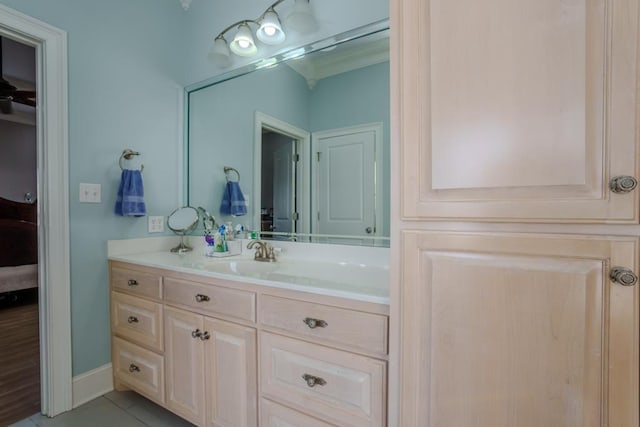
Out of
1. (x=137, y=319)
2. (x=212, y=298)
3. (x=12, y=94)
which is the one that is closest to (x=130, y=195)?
(x=137, y=319)

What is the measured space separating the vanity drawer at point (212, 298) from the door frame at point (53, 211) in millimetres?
655

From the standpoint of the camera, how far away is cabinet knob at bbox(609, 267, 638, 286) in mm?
620

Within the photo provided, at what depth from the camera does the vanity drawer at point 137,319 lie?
1606 mm

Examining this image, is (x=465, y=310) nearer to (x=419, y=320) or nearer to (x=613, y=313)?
(x=419, y=320)

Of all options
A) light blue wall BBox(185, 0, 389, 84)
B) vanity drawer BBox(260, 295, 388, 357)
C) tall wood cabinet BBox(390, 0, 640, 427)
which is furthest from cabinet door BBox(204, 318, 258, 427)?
light blue wall BBox(185, 0, 389, 84)

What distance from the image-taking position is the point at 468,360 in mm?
777

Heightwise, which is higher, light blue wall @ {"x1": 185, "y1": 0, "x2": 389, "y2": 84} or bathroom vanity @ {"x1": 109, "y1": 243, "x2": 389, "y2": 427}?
light blue wall @ {"x1": 185, "y1": 0, "x2": 389, "y2": 84}

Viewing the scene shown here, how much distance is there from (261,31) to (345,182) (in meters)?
1.04

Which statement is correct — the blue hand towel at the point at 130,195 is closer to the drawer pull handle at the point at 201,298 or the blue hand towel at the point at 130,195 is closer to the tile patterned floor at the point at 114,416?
the drawer pull handle at the point at 201,298

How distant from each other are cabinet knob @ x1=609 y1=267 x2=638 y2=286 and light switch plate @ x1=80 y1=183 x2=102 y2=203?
2.30m

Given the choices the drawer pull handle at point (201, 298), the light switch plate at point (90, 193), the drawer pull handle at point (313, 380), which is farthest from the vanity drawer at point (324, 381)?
the light switch plate at point (90, 193)

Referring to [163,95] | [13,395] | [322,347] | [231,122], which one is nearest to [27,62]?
[163,95]

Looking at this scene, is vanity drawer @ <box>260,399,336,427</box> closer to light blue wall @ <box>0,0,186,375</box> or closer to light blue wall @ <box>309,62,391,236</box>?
light blue wall @ <box>309,62,391,236</box>

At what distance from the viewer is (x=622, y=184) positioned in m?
0.61
